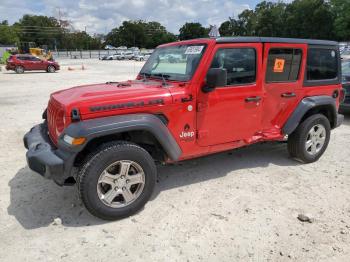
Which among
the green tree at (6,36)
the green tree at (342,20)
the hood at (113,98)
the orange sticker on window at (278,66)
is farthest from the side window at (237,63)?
the green tree at (6,36)

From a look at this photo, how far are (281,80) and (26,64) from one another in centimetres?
2508

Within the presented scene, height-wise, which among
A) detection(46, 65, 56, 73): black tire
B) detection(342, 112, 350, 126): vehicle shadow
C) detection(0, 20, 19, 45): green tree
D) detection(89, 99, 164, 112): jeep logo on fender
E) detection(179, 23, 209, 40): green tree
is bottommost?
detection(342, 112, 350, 126): vehicle shadow

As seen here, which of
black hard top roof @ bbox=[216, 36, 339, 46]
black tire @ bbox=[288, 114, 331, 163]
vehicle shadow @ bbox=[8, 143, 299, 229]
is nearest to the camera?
vehicle shadow @ bbox=[8, 143, 299, 229]

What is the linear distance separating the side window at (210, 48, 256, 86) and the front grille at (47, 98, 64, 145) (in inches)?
73.4

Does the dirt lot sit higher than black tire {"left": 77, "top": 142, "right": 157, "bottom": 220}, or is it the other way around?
black tire {"left": 77, "top": 142, "right": 157, "bottom": 220}

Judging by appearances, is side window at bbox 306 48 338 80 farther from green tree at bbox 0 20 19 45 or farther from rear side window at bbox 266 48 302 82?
green tree at bbox 0 20 19 45

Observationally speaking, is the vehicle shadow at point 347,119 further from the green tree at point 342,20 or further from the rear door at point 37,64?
Answer: the green tree at point 342,20

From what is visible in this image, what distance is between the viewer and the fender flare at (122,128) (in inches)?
132

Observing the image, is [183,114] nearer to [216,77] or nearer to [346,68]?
[216,77]

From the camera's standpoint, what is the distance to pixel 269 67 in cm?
465

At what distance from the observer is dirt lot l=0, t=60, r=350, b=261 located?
3.15m

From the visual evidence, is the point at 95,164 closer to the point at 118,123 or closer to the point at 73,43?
the point at 118,123

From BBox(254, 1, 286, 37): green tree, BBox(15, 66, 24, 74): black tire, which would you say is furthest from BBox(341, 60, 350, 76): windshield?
BBox(254, 1, 286, 37): green tree

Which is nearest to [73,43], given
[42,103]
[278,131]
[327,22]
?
[327,22]
